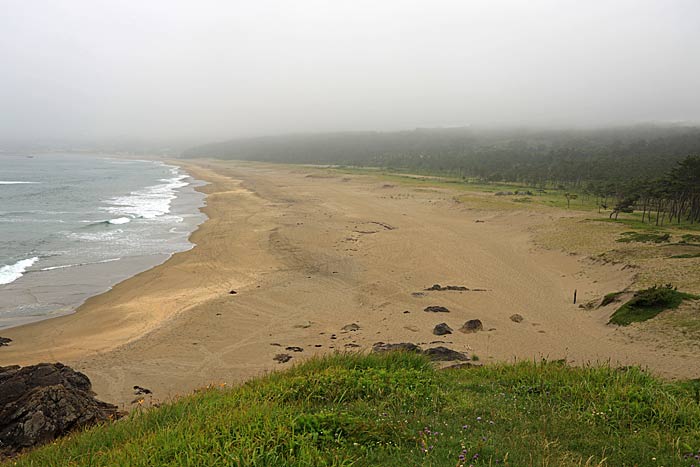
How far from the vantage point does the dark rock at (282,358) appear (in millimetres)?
12031

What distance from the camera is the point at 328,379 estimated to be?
645 centimetres

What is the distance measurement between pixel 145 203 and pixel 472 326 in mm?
41654

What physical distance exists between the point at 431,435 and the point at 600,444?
1.83 metres

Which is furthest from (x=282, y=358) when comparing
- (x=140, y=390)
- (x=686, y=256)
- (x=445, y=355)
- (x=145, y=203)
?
(x=145, y=203)

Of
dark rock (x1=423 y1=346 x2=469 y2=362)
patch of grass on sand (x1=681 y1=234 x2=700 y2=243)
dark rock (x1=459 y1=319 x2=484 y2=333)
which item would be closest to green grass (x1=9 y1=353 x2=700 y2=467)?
dark rock (x1=423 y1=346 x2=469 y2=362)

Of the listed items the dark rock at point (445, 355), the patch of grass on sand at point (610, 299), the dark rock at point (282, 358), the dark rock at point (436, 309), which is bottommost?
the dark rock at point (282, 358)

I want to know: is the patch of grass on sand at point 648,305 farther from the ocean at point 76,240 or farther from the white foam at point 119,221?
the white foam at point 119,221

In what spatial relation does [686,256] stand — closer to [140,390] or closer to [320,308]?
→ [320,308]

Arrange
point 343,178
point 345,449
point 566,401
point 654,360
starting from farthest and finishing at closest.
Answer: point 343,178, point 654,360, point 566,401, point 345,449

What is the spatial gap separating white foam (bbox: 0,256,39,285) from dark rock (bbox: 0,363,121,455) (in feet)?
47.5

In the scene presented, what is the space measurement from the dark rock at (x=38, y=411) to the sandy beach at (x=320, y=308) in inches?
69.5

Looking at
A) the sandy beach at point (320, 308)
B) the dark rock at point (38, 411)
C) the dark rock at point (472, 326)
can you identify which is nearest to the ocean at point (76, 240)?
the sandy beach at point (320, 308)

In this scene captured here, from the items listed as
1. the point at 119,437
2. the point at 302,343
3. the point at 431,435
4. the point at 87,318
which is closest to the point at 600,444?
the point at 431,435

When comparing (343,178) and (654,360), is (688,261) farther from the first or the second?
(343,178)
